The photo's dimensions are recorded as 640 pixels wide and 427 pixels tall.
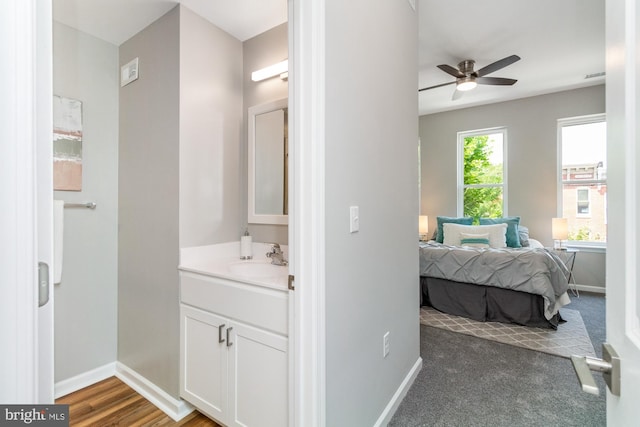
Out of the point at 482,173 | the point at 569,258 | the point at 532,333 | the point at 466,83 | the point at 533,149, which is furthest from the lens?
the point at 482,173

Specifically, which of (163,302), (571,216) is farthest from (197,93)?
(571,216)

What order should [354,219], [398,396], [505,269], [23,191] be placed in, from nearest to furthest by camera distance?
[23,191] < [354,219] < [398,396] < [505,269]

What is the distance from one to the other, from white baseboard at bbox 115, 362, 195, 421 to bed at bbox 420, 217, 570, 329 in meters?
2.66

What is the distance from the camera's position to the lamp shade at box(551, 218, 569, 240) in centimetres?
411

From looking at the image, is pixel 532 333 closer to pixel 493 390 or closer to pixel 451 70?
pixel 493 390

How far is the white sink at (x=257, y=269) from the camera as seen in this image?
1.83 meters

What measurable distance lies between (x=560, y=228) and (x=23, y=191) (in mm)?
5176

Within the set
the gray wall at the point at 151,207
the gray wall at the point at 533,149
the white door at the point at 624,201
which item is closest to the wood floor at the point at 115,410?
the gray wall at the point at 151,207

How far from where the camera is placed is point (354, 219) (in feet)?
4.56

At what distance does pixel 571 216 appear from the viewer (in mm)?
4465

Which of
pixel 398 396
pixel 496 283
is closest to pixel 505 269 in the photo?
pixel 496 283

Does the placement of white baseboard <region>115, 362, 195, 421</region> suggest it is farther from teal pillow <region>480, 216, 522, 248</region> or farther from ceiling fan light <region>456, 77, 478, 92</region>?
teal pillow <region>480, 216, 522, 248</region>

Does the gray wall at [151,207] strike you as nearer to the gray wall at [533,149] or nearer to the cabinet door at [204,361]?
the cabinet door at [204,361]

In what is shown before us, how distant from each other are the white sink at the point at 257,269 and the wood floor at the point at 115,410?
87 cm
